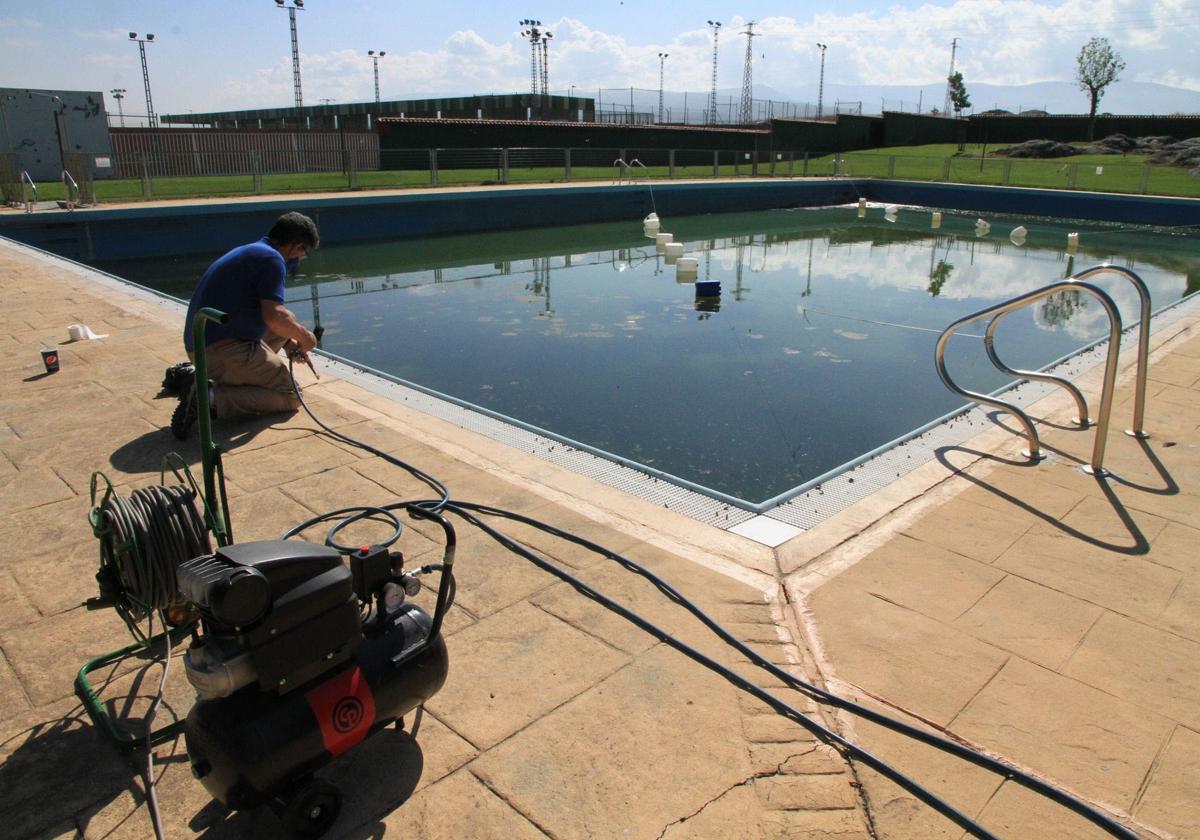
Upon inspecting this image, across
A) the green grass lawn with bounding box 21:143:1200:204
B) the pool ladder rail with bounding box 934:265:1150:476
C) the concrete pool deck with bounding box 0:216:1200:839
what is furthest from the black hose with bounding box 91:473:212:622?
the green grass lawn with bounding box 21:143:1200:204

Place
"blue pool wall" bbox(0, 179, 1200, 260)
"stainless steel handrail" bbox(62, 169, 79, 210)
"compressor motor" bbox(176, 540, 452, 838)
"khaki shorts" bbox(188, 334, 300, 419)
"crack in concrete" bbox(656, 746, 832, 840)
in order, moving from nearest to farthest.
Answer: "compressor motor" bbox(176, 540, 452, 838) < "crack in concrete" bbox(656, 746, 832, 840) < "khaki shorts" bbox(188, 334, 300, 419) < "blue pool wall" bbox(0, 179, 1200, 260) < "stainless steel handrail" bbox(62, 169, 79, 210)

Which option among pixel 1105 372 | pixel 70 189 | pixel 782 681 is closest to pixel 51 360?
pixel 782 681

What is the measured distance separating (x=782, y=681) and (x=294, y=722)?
1372 mm

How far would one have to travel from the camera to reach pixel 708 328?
326 inches

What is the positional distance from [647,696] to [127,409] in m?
3.72

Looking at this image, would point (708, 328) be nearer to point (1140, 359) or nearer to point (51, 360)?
point (1140, 359)

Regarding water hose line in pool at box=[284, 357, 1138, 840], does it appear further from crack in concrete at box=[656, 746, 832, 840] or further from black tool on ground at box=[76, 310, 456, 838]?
black tool on ground at box=[76, 310, 456, 838]

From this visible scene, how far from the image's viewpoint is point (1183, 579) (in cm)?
313

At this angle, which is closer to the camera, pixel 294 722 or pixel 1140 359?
pixel 294 722

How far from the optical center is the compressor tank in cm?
173

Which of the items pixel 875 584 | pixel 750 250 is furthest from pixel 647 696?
pixel 750 250

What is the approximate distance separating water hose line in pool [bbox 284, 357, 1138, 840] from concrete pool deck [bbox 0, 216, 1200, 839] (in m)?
0.04

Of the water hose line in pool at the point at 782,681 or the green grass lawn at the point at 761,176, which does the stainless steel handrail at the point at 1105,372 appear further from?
the green grass lawn at the point at 761,176

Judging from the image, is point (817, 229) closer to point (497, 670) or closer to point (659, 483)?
point (659, 483)
